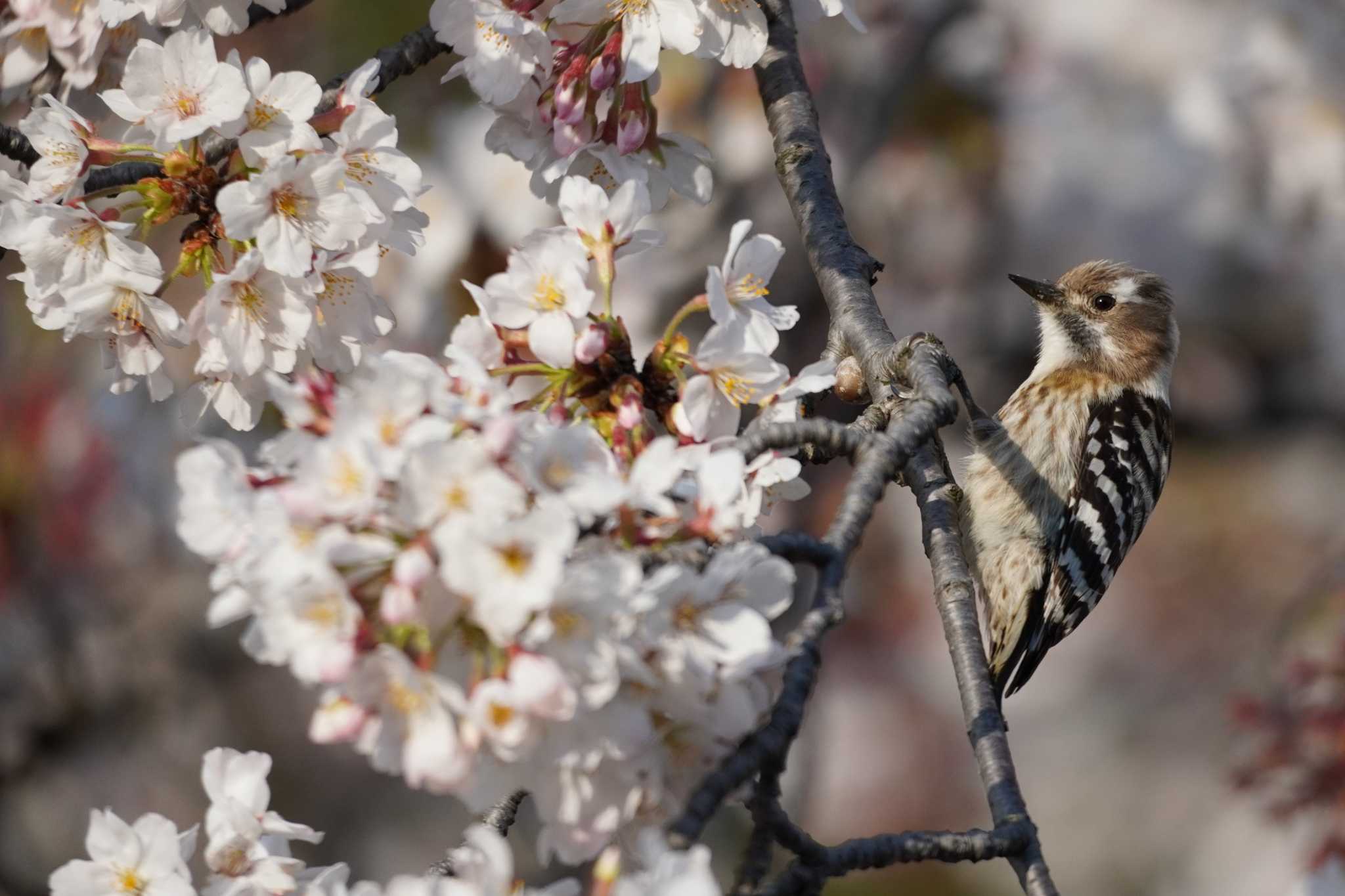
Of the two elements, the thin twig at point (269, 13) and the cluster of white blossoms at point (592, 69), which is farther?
the thin twig at point (269, 13)

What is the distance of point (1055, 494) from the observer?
2.96 m

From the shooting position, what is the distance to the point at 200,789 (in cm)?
528

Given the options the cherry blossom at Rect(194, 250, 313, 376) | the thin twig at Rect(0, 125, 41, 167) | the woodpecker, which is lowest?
the thin twig at Rect(0, 125, 41, 167)

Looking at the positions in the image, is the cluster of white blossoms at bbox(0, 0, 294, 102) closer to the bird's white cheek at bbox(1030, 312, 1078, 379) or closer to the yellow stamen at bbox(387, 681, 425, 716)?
the yellow stamen at bbox(387, 681, 425, 716)

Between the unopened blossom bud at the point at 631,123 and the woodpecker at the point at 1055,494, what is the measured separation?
134cm

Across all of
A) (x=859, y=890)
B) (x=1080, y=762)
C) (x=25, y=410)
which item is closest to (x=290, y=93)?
(x=25, y=410)

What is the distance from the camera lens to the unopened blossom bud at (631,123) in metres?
1.67

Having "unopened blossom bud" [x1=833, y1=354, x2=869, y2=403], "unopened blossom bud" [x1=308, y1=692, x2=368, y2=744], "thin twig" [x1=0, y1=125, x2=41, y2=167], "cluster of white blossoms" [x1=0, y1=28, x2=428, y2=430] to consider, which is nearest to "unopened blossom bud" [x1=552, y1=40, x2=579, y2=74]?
"cluster of white blossoms" [x1=0, y1=28, x2=428, y2=430]

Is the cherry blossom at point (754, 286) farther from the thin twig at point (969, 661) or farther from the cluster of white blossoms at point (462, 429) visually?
the thin twig at point (969, 661)

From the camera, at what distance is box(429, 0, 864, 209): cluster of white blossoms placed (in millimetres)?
1591

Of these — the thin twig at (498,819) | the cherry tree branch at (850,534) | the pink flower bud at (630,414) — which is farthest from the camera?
the thin twig at (498,819)

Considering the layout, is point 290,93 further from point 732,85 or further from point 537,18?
point 732,85

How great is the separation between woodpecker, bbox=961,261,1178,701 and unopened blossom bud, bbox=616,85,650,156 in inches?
52.8

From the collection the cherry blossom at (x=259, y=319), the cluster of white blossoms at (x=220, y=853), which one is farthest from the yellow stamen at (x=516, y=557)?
the cherry blossom at (x=259, y=319)
